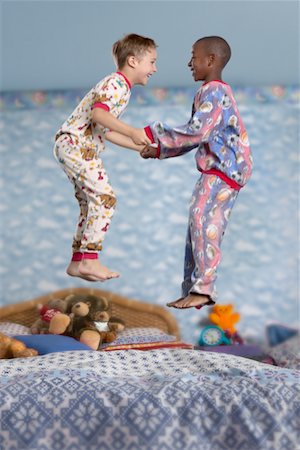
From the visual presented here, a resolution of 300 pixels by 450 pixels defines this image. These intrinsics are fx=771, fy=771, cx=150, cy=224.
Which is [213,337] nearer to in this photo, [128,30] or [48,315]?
[48,315]

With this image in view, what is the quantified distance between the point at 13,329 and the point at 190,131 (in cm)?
348

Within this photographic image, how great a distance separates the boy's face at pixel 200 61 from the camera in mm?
2275

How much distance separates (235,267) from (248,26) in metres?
2.67

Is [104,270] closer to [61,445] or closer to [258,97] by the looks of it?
[61,445]

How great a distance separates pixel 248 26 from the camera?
3.98 metres

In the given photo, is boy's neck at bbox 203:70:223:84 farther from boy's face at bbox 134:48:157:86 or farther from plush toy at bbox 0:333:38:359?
plush toy at bbox 0:333:38:359

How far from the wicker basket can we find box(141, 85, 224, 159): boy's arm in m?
3.86

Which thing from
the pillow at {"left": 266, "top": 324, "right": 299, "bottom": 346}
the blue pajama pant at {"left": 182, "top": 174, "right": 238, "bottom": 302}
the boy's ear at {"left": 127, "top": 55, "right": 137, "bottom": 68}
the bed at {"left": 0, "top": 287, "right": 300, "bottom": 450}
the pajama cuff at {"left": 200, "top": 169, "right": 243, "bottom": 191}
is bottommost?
the pillow at {"left": 266, "top": 324, "right": 299, "bottom": 346}

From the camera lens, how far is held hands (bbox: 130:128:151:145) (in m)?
2.18

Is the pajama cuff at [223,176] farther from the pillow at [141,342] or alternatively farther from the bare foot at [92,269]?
the pillow at [141,342]

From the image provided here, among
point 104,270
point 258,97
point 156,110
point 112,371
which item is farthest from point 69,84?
point 104,270

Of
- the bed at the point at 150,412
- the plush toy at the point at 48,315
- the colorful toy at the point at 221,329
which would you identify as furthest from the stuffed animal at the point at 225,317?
the bed at the point at 150,412

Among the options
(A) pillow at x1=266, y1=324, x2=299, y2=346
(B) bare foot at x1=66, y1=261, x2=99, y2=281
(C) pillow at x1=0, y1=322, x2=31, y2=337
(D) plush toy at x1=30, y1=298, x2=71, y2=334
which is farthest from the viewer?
(A) pillow at x1=266, y1=324, x2=299, y2=346

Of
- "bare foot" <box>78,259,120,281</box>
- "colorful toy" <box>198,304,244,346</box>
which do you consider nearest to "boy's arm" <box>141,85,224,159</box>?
"bare foot" <box>78,259,120,281</box>
